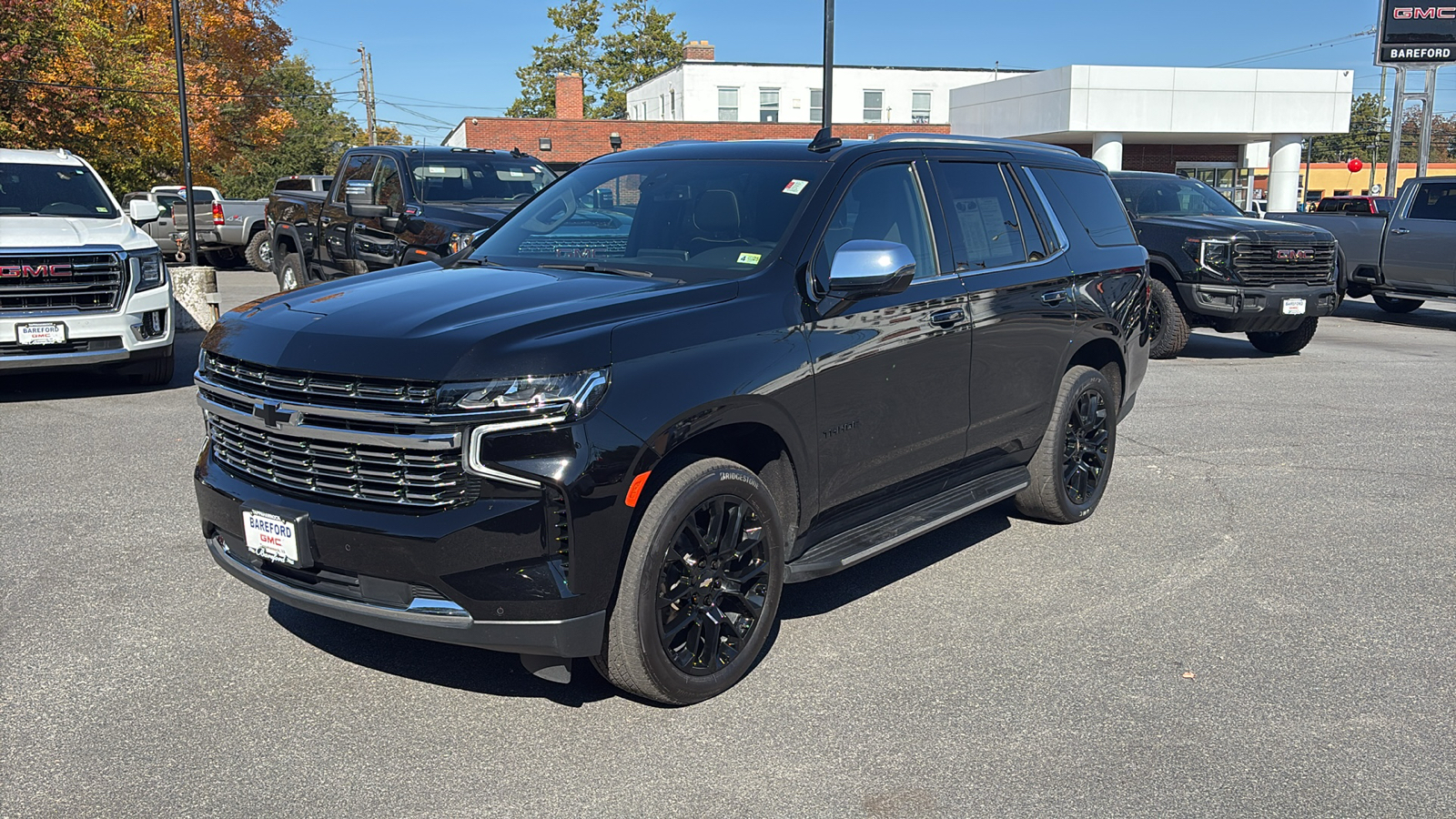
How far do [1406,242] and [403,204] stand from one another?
45.5 feet

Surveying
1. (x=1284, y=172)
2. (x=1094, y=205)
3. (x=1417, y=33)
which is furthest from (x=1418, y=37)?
(x=1094, y=205)

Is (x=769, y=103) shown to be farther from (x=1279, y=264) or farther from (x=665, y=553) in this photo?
(x=665, y=553)

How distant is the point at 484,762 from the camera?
3670 millimetres

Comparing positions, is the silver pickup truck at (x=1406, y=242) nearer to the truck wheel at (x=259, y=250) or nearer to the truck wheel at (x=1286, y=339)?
the truck wheel at (x=1286, y=339)

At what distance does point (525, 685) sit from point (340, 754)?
2.40 ft

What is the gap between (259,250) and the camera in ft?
82.2

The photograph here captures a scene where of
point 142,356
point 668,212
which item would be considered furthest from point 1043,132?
point 668,212

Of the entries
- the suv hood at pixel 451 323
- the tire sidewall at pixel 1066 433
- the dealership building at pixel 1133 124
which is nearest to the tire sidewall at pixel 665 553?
the suv hood at pixel 451 323

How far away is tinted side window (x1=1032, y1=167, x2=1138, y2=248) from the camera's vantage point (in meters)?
6.34

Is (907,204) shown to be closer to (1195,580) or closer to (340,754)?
(1195,580)

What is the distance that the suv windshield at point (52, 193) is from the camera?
34.5 ft

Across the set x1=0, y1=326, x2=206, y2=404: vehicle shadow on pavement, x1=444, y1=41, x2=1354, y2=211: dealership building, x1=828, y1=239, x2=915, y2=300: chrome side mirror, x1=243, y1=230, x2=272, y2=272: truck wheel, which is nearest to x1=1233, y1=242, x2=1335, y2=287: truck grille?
x1=828, y1=239, x2=915, y2=300: chrome side mirror

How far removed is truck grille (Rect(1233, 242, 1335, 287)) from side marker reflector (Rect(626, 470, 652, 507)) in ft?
34.8

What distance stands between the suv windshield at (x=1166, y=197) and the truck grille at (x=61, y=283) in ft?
34.2
